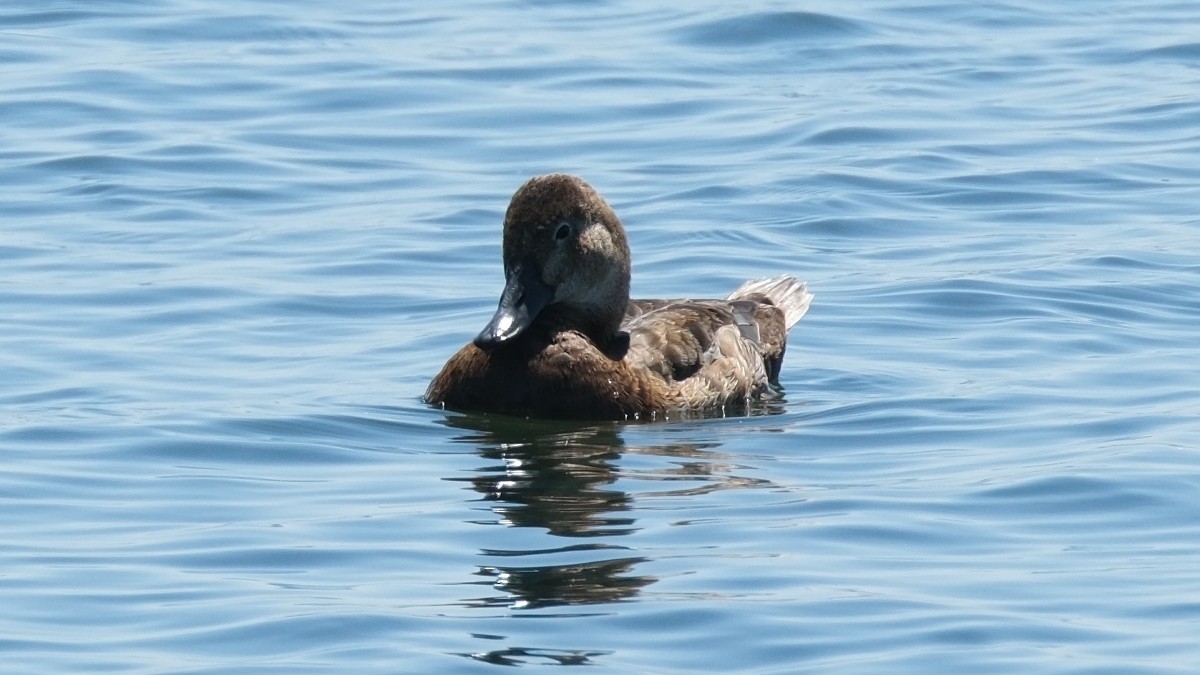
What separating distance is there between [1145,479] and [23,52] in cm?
1414

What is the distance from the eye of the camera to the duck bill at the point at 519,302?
1136 centimetres

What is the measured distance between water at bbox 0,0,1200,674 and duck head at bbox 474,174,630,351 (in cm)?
76

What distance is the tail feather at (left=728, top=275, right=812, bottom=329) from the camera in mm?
13234

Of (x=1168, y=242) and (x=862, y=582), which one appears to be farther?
(x=1168, y=242)

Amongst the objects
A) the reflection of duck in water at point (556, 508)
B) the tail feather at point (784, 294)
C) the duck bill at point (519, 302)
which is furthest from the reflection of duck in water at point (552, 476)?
the tail feather at point (784, 294)

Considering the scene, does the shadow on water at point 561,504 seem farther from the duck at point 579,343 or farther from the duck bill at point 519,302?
the duck bill at point 519,302

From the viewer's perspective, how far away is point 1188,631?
25.4ft

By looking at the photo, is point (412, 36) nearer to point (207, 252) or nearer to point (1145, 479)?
point (207, 252)

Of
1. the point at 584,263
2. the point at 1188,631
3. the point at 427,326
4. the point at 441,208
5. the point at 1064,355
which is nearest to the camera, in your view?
the point at 1188,631

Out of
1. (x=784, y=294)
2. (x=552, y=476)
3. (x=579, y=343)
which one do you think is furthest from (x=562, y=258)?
(x=784, y=294)

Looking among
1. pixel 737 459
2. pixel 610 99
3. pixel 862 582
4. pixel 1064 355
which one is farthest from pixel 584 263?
pixel 610 99

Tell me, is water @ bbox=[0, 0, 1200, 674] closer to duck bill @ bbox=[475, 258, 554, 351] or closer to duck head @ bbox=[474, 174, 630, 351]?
duck bill @ bbox=[475, 258, 554, 351]

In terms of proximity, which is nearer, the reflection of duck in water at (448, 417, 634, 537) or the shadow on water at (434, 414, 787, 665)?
the shadow on water at (434, 414, 787, 665)

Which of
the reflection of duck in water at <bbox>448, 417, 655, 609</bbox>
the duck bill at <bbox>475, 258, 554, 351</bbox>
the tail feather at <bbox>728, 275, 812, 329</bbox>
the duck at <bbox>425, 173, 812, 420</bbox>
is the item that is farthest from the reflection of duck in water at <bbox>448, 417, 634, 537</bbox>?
the tail feather at <bbox>728, 275, 812, 329</bbox>
